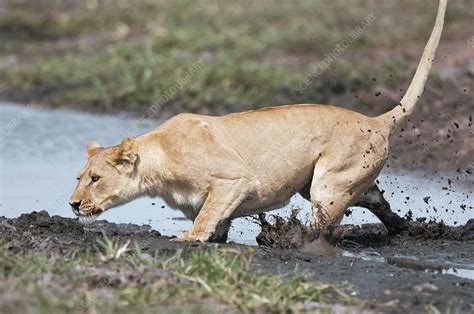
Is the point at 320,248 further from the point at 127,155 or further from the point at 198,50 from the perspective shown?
the point at 198,50

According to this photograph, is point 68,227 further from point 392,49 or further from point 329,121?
point 392,49

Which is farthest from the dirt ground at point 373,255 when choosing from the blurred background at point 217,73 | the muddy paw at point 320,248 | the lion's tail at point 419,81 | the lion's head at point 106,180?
the blurred background at point 217,73

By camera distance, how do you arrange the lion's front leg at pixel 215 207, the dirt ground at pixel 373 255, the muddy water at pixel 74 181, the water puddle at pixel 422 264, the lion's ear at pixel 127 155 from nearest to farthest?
the dirt ground at pixel 373 255
the water puddle at pixel 422 264
the lion's front leg at pixel 215 207
the lion's ear at pixel 127 155
the muddy water at pixel 74 181

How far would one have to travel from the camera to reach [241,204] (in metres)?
8.99

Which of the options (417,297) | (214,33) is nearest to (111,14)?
(214,33)

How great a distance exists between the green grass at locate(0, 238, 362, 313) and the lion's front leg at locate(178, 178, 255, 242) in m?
1.14

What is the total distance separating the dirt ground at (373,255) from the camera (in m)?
7.16

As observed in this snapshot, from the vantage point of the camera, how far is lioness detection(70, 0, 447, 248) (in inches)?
346

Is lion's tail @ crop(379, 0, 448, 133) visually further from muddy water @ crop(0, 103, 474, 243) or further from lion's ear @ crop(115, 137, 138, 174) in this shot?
lion's ear @ crop(115, 137, 138, 174)

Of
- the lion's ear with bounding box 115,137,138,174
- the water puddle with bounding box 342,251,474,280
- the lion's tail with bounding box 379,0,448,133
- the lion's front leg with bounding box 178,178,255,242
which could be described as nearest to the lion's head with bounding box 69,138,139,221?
the lion's ear with bounding box 115,137,138,174

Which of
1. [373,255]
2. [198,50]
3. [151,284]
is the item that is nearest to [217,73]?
[198,50]

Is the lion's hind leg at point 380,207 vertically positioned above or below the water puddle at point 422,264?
above

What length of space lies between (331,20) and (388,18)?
1.02 metres

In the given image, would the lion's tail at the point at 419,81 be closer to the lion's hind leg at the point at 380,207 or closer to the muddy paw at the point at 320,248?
the lion's hind leg at the point at 380,207
